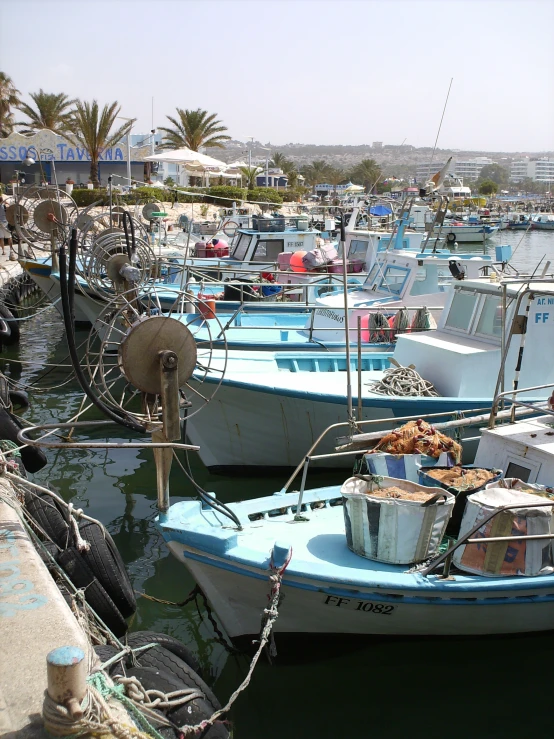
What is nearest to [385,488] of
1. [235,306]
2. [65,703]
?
[65,703]

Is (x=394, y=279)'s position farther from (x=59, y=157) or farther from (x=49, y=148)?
(x=59, y=157)

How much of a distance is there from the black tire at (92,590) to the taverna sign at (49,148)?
115 feet

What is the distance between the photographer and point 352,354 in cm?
1058

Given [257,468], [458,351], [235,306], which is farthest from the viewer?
[235,306]

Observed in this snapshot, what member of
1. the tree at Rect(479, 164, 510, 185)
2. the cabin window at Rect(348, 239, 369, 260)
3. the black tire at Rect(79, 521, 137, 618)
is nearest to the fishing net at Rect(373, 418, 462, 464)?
the black tire at Rect(79, 521, 137, 618)

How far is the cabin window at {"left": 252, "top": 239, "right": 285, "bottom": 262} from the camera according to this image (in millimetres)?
19516

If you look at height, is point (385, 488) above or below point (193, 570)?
above

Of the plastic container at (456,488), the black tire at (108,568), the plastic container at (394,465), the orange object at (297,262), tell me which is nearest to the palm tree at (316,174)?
the orange object at (297,262)

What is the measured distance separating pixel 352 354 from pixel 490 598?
5.44 metres

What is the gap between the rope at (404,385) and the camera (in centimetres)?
909

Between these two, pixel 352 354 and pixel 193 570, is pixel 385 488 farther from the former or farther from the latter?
pixel 352 354

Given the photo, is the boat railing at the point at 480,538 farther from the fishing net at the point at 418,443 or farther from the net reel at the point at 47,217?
the net reel at the point at 47,217

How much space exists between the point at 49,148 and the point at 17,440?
1318 inches

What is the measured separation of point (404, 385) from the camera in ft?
30.0
